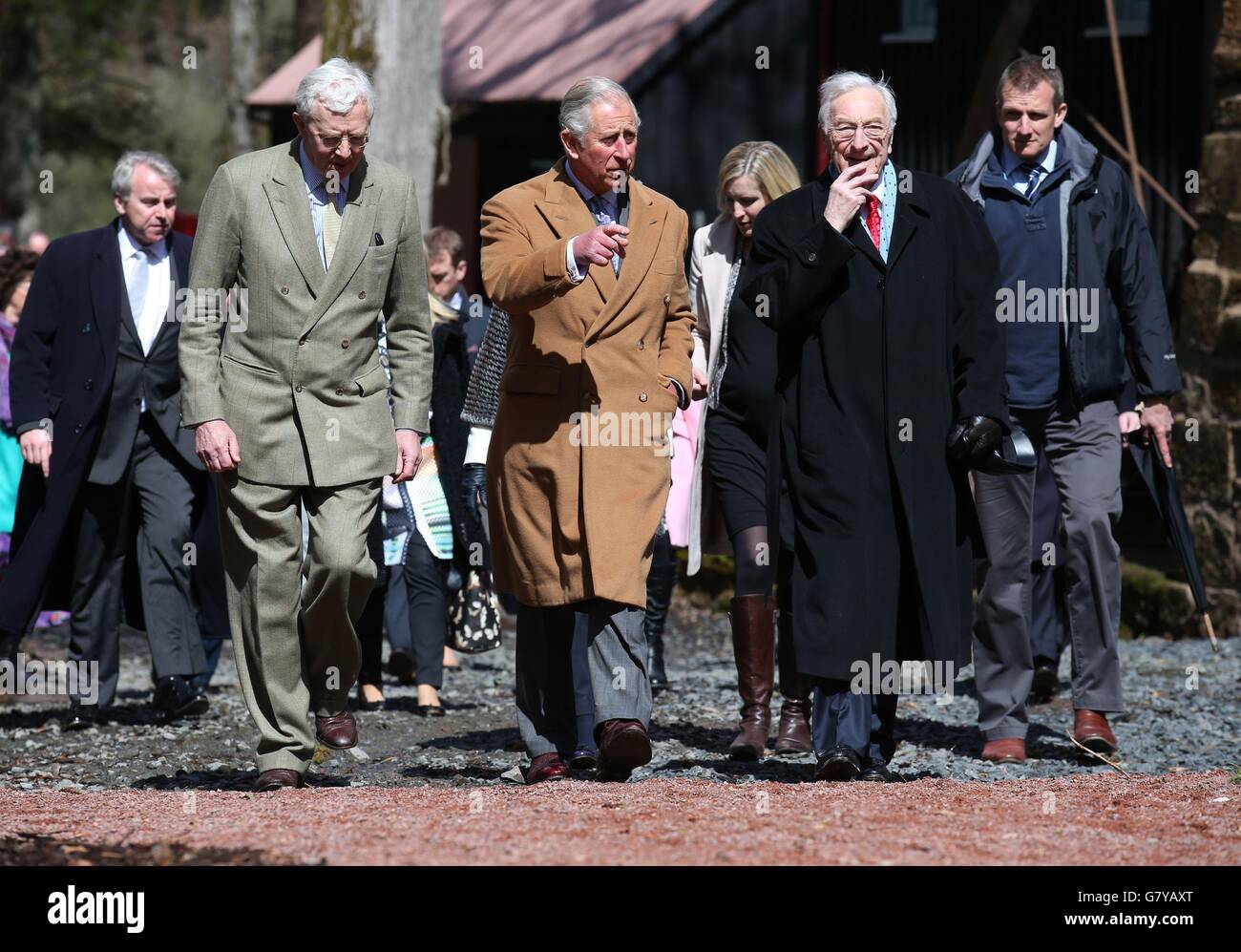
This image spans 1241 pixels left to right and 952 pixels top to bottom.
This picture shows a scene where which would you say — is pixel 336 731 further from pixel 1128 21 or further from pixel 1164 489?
pixel 1128 21

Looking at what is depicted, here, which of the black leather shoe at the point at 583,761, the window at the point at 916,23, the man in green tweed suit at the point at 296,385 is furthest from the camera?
the window at the point at 916,23

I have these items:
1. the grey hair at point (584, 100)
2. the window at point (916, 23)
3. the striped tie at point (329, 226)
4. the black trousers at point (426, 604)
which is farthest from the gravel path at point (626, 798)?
the window at point (916, 23)

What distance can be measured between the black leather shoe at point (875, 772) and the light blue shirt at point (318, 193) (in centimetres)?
231

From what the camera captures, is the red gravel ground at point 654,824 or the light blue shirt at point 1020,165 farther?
the light blue shirt at point 1020,165

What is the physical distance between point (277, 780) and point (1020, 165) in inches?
139

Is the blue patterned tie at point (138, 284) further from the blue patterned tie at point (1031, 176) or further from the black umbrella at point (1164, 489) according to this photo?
the black umbrella at point (1164, 489)

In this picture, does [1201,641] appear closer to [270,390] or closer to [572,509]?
[572,509]

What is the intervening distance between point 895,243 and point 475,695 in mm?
4109

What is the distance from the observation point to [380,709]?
9.15m

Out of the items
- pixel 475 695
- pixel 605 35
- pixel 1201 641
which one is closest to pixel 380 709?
pixel 475 695

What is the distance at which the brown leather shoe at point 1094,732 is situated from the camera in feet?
25.0

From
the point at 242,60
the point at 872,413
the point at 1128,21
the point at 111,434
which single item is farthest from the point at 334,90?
the point at 242,60

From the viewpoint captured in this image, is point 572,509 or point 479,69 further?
point 479,69

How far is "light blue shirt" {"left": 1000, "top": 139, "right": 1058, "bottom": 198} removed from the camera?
7.67 m
